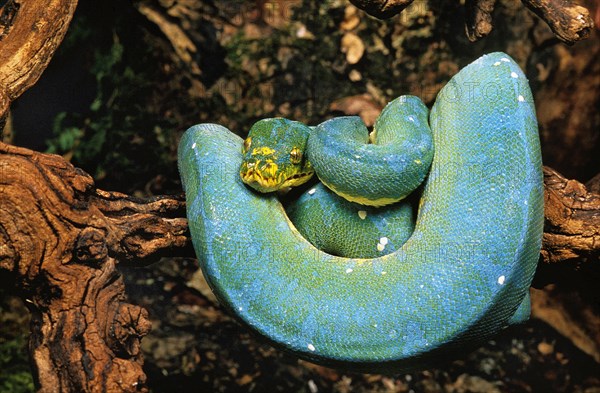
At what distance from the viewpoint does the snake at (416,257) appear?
2.09 meters

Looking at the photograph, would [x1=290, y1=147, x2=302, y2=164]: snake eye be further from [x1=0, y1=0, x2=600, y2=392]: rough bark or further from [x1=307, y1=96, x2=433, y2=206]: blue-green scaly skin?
[x1=0, y1=0, x2=600, y2=392]: rough bark

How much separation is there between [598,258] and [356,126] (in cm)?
128

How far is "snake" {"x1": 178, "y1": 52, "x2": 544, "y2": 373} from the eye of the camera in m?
2.09

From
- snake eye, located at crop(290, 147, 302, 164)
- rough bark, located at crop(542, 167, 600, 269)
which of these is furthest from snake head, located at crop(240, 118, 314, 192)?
rough bark, located at crop(542, 167, 600, 269)

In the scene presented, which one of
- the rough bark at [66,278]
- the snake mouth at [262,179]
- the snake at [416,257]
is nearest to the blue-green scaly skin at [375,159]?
the snake at [416,257]

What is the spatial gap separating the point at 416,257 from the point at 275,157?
0.73 m

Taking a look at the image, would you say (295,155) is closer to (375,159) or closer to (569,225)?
(375,159)

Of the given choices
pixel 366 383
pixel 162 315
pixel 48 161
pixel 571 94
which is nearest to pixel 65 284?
pixel 48 161

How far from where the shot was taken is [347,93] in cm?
391

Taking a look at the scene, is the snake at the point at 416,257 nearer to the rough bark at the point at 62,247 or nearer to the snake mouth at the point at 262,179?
the snake mouth at the point at 262,179

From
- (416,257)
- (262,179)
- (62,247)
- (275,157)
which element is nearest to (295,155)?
(275,157)

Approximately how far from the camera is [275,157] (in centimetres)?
243

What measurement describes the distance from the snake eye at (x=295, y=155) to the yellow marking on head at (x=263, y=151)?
101 millimetres

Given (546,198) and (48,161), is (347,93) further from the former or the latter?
(48,161)
